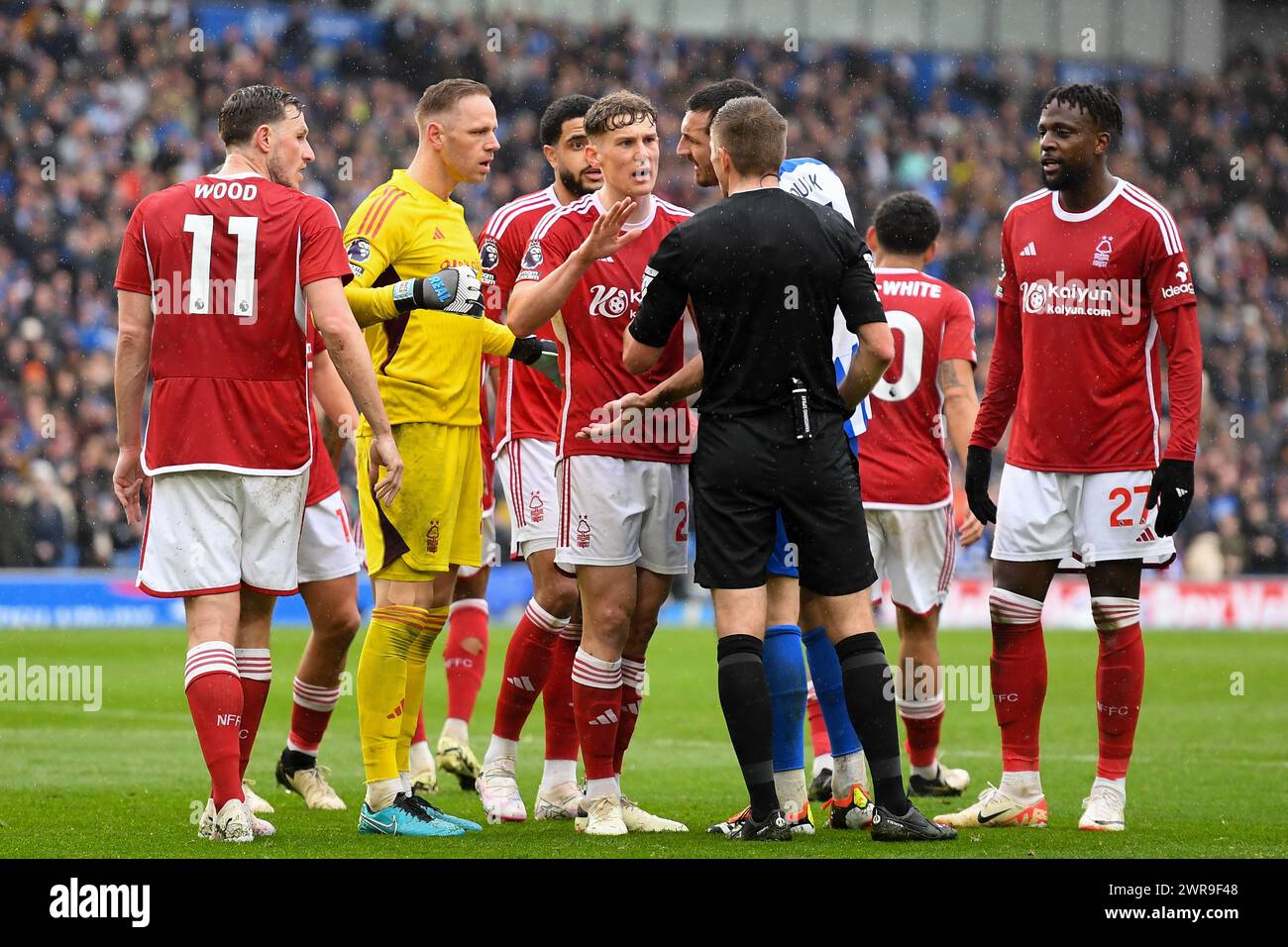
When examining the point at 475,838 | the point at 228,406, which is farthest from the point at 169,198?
the point at 475,838

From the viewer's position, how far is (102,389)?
20.7 meters

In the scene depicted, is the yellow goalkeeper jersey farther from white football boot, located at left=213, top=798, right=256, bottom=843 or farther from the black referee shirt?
white football boot, located at left=213, top=798, right=256, bottom=843

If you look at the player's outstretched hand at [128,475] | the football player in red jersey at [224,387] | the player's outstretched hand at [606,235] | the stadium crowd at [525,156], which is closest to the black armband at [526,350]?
the player's outstretched hand at [606,235]

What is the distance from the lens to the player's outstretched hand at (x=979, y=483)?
706 centimetres

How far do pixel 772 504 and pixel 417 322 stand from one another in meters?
1.70

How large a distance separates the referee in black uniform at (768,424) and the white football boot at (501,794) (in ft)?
4.56

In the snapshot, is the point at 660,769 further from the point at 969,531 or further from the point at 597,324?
the point at 597,324

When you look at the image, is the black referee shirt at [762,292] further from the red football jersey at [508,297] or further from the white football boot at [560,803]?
the white football boot at [560,803]

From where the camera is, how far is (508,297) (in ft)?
24.9

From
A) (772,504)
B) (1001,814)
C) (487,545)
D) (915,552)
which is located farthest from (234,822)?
(915,552)

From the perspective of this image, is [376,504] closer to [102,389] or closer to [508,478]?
[508,478]

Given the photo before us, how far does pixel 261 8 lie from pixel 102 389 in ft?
29.6

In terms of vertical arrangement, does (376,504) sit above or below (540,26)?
below
